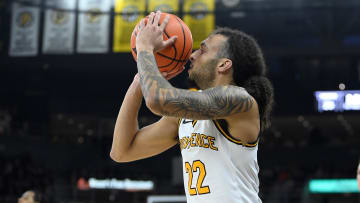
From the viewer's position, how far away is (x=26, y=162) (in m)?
16.3

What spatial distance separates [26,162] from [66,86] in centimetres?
313

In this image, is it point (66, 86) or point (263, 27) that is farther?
point (66, 86)

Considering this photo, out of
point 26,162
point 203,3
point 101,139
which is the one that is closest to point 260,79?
point 203,3

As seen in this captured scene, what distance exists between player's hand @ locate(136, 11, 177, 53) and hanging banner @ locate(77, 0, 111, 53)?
31.8 feet

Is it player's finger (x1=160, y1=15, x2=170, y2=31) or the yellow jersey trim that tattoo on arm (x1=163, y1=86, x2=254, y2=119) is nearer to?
the yellow jersey trim

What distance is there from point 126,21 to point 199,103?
9877 millimetres

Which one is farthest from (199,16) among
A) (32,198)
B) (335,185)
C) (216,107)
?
(216,107)

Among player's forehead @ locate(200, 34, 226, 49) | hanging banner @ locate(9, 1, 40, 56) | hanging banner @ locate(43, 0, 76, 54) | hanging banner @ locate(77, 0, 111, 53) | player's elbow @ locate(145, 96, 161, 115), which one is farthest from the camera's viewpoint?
hanging banner @ locate(9, 1, 40, 56)

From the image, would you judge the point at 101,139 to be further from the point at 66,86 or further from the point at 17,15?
the point at 17,15

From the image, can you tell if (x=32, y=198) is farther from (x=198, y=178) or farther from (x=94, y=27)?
(x=94, y=27)

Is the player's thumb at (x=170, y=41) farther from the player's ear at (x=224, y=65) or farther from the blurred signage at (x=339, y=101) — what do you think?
the blurred signage at (x=339, y=101)

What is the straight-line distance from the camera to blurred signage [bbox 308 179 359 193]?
611 inches

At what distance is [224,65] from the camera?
214cm

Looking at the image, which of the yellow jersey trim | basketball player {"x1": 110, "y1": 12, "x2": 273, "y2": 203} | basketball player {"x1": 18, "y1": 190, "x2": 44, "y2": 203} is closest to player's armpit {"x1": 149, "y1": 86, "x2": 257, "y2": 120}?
basketball player {"x1": 110, "y1": 12, "x2": 273, "y2": 203}
